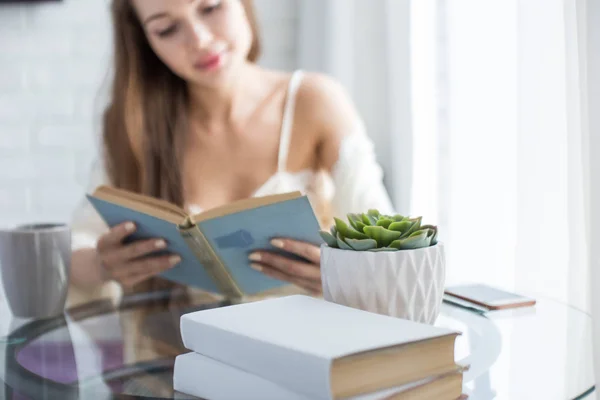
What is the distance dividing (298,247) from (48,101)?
4.98 ft

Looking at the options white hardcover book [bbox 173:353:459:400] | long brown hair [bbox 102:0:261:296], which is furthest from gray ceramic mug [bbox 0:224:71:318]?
long brown hair [bbox 102:0:261:296]

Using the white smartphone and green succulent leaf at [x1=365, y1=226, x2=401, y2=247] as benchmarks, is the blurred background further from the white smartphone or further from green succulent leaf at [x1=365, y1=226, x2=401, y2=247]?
green succulent leaf at [x1=365, y1=226, x2=401, y2=247]

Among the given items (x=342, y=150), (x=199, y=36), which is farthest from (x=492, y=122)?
(x=199, y=36)

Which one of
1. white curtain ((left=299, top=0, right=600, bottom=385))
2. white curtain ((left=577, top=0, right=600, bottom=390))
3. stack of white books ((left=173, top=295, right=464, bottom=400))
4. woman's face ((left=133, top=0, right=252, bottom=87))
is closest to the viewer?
stack of white books ((left=173, top=295, right=464, bottom=400))

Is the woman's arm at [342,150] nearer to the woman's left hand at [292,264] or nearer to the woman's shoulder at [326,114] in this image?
the woman's shoulder at [326,114]

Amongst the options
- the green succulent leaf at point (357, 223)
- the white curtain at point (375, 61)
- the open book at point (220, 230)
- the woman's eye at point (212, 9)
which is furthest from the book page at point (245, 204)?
the white curtain at point (375, 61)

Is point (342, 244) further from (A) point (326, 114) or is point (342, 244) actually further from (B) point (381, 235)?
(A) point (326, 114)

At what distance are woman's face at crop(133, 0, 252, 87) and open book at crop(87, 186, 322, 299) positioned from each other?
0.44 metres

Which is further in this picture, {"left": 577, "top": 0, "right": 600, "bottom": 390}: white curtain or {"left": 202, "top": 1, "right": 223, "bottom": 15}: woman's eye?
{"left": 202, "top": 1, "right": 223, "bottom": 15}: woman's eye

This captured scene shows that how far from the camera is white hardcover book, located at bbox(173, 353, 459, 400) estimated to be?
525mm

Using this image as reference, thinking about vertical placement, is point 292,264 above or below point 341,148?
below

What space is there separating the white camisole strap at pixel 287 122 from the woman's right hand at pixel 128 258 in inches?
21.8

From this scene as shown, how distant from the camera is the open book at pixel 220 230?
2.96 ft

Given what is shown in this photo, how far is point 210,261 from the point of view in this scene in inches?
39.2
